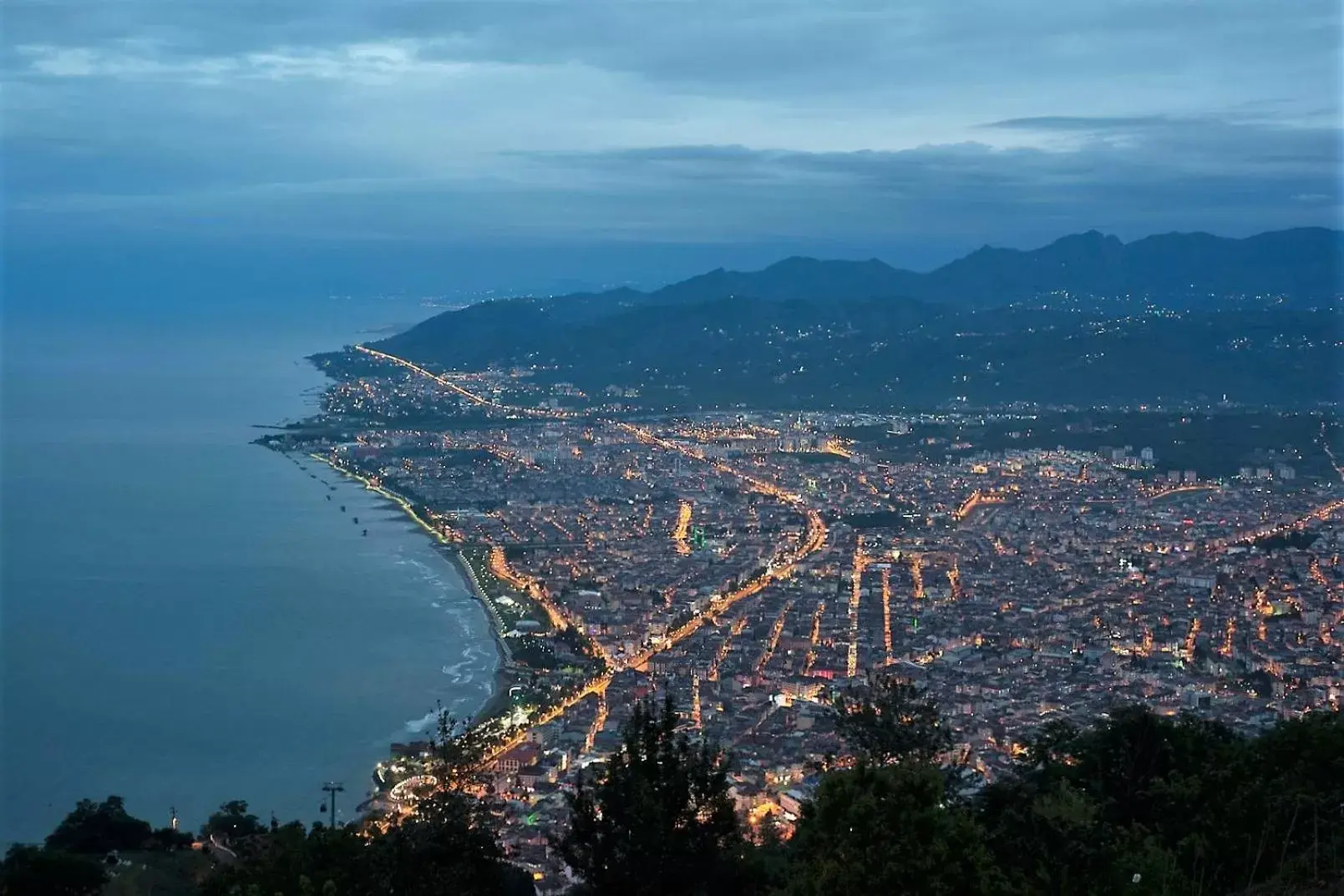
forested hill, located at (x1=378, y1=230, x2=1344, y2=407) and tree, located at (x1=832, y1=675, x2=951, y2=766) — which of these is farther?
forested hill, located at (x1=378, y1=230, x2=1344, y2=407)

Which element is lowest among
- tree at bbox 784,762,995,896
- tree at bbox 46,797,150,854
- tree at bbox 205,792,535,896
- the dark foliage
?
tree at bbox 46,797,150,854

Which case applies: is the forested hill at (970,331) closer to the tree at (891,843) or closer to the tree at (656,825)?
the tree at (656,825)

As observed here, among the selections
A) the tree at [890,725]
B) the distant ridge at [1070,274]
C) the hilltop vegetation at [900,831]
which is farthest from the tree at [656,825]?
the distant ridge at [1070,274]

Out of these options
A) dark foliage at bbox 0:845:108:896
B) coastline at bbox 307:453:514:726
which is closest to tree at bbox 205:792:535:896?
dark foliage at bbox 0:845:108:896

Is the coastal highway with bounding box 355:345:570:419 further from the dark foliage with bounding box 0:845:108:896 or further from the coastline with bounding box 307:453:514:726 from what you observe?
the dark foliage with bounding box 0:845:108:896

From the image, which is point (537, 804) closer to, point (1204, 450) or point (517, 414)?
point (1204, 450)

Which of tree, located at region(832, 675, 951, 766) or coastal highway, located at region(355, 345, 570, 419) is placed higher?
tree, located at region(832, 675, 951, 766)

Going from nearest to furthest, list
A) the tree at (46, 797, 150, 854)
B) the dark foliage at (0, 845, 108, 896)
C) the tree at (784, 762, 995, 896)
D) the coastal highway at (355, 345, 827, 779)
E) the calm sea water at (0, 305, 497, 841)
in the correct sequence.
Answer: the tree at (784, 762, 995, 896), the dark foliage at (0, 845, 108, 896), the tree at (46, 797, 150, 854), the calm sea water at (0, 305, 497, 841), the coastal highway at (355, 345, 827, 779)
